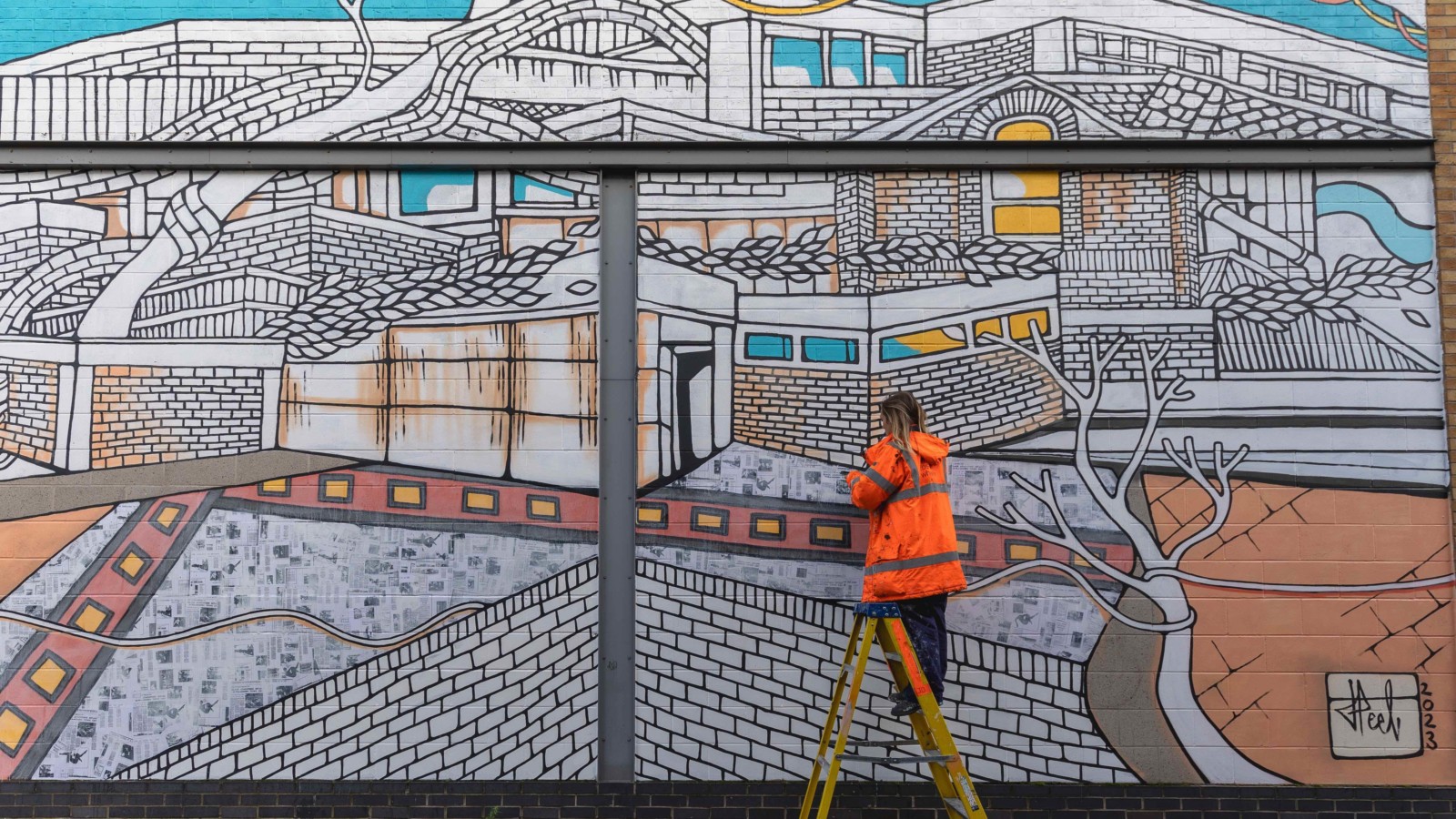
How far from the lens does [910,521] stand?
16.4 ft

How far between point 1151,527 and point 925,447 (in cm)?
141

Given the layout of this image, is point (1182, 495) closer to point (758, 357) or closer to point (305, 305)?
point (758, 357)

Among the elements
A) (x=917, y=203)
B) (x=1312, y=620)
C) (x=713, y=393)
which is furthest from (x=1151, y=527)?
(x=713, y=393)

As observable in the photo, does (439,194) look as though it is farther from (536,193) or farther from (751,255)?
(751,255)

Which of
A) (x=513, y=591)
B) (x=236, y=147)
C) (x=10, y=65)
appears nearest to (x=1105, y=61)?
(x=513, y=591)

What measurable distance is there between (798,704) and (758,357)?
1.78 m

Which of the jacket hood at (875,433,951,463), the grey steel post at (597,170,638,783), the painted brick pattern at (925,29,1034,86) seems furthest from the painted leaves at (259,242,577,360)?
the painted brick pattern at (925,29,1034,86)

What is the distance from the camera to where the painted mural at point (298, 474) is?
552 centimetres

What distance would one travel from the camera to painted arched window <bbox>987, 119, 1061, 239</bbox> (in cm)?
567

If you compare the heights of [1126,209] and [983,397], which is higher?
[1126,209]

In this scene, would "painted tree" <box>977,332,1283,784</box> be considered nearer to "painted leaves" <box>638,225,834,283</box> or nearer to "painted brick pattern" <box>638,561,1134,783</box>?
"painted brick pattern" <box>638,561,1134,783</box>

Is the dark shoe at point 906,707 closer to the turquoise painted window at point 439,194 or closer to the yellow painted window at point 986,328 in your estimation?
the yellow painted window at point 986,328

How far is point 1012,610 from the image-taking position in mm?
5535
